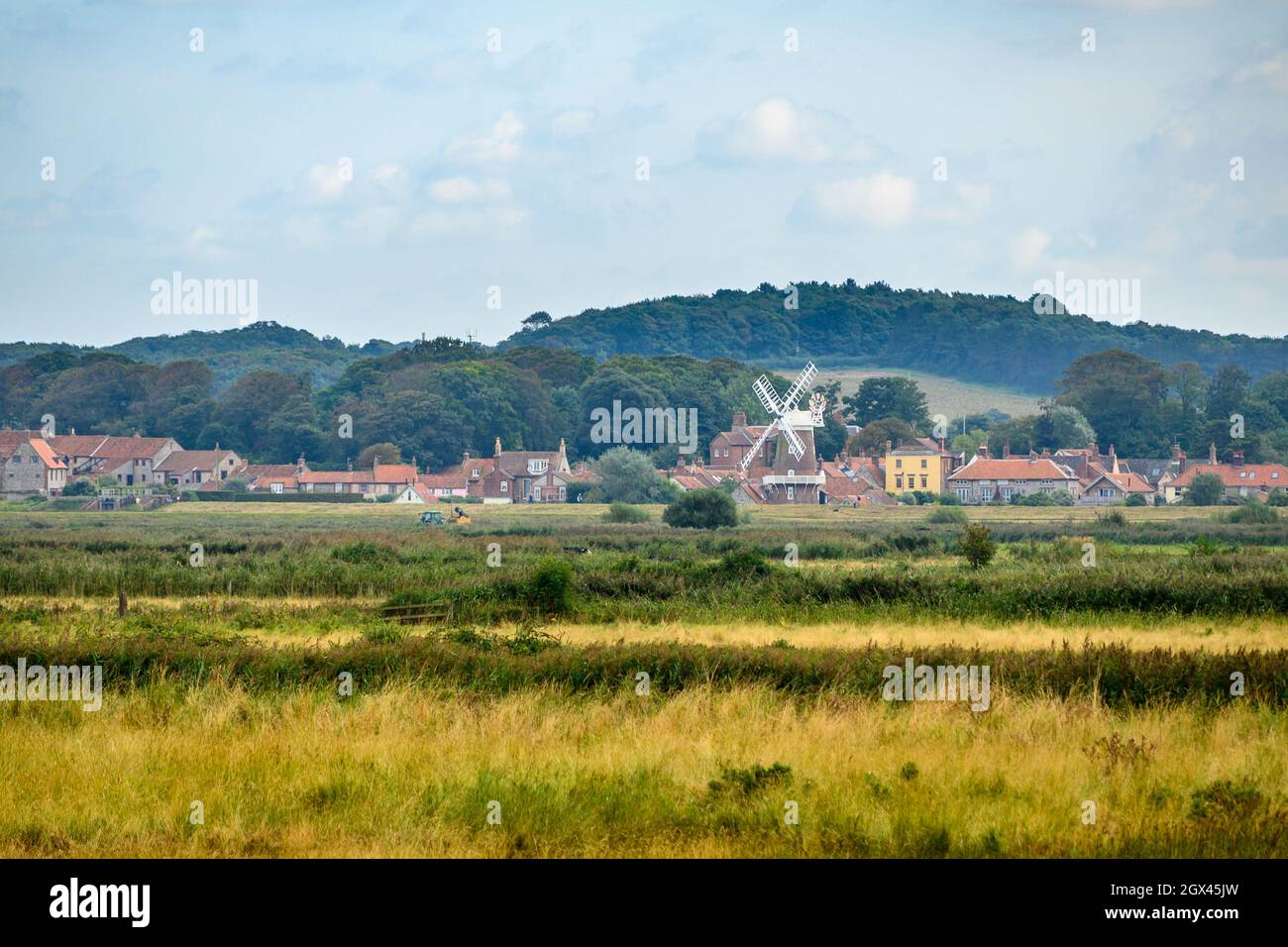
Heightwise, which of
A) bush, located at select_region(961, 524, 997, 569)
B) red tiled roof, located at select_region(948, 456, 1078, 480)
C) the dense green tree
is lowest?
bush, located at select_region(961, 524, 997, 569)

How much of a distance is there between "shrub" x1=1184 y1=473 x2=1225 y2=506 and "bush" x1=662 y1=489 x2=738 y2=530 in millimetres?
49026

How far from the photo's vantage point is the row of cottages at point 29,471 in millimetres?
138250

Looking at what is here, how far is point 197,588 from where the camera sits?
130 ft

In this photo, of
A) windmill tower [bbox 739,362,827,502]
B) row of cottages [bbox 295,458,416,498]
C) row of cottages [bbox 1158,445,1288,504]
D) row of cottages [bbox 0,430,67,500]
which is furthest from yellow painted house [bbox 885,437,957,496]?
row of cottages [bbox 0,430,67,500]

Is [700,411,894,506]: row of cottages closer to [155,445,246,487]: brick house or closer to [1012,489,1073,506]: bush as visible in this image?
[1012,489,1073,506]: bush

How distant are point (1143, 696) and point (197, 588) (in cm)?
2940

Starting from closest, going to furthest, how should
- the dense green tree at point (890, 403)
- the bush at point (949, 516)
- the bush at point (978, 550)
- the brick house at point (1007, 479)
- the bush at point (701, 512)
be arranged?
the bush at point (978, 550) → the bush at point (701, 512) → the bush at point (949, 516) → the brick house at point (1007, 479) → the dense green tree at point (890, 403)

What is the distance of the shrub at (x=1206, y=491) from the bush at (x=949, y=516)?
28035mm

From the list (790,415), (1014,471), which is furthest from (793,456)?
(1014,471)

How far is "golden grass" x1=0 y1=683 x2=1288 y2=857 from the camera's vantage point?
10.9 meters

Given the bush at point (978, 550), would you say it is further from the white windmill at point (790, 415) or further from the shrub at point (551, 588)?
the white windmill at point (790, 415)

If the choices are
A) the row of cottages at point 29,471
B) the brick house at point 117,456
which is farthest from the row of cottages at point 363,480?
the row of cottages at point 29,471
